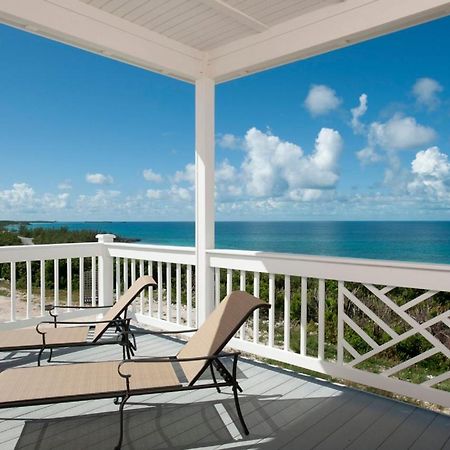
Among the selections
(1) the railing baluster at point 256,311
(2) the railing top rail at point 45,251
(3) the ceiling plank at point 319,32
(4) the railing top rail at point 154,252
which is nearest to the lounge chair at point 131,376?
(1) the railing baluster at point 256,311

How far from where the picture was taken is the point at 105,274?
5.51 metres

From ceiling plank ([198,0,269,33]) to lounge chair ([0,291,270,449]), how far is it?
2206 mm

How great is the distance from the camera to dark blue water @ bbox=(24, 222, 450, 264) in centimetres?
2536

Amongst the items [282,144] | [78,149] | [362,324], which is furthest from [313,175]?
[362,324]

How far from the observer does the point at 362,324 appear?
7.28 meters

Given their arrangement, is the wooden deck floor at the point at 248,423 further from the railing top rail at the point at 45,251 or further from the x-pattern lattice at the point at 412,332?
the railing top rail at the point at 45,251

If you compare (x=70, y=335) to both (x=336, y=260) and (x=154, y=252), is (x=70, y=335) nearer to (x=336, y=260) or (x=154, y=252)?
(x=154, y=252)

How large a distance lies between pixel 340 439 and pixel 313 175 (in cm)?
2860

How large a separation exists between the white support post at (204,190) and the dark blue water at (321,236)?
22.4m

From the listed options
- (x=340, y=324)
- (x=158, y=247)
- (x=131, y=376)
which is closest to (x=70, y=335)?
(x=131, y=376)

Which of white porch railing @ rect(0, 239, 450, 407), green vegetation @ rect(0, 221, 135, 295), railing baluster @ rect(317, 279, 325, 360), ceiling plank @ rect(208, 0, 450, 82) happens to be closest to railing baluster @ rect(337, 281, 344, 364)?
white porch railing @ rect(0, 239, 450, 407)

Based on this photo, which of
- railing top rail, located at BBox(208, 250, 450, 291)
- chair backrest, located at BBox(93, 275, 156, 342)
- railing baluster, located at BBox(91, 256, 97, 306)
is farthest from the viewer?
railing baluster, located at BBox(91, 256, 97, 306)

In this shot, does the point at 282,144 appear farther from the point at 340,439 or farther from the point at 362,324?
the point at 340,439

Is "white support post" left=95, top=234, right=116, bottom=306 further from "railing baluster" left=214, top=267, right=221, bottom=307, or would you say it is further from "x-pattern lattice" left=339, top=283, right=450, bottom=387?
"x-pattern lattice" left=339, top=283, right=450, bottom=387
